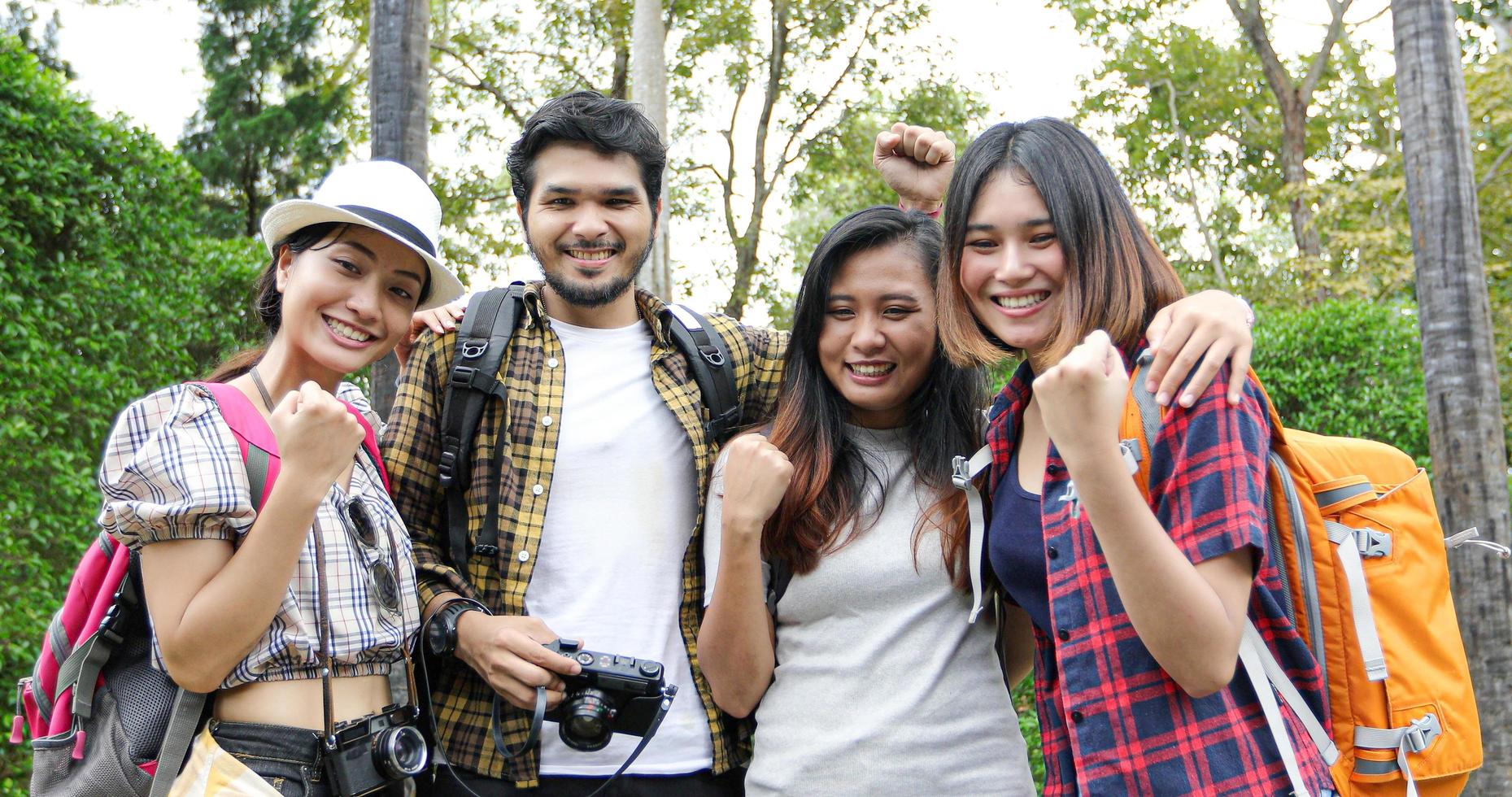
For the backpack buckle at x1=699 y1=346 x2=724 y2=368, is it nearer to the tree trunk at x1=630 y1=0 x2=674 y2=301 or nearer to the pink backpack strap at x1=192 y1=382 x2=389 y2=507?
the pink backpack strap at x1=192 y1=382 x2=389 y2=507

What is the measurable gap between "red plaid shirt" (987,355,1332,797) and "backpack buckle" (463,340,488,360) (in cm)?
144

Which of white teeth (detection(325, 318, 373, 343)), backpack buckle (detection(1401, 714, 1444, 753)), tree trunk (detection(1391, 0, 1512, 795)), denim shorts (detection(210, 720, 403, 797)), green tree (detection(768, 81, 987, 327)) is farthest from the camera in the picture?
green tree (detection(768, 81, 987, 327))

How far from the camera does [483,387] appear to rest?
2707 millimetres

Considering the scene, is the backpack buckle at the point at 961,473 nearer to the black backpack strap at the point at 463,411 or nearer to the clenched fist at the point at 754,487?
the clenched fist at the point at 754,487

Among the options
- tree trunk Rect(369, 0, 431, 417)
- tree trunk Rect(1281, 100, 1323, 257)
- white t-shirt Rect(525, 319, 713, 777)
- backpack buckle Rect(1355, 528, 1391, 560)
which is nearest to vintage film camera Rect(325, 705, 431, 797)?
white t-shirt Rect(525, 319, 713, 777)

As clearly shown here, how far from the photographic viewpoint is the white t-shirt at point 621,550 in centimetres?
264

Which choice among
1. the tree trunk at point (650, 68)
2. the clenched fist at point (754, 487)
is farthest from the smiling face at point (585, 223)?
the tree trunk at point (650, 68)

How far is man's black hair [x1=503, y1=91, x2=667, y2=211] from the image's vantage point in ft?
9.35

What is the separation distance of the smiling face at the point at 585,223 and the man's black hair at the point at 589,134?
3cm

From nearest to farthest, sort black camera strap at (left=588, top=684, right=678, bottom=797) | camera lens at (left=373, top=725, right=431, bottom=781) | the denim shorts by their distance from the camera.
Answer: the denim shorts
camera lens at (left=373, top=725, right=431, bottom=781)
black camera strap at (left=588, top=684, right=678, bottom=797)

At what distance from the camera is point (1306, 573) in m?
1.91

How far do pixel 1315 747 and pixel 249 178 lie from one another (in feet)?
62.1

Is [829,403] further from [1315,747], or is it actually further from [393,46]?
[393,46]

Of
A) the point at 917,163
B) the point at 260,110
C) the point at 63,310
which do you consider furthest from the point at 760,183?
the point at 917,163
